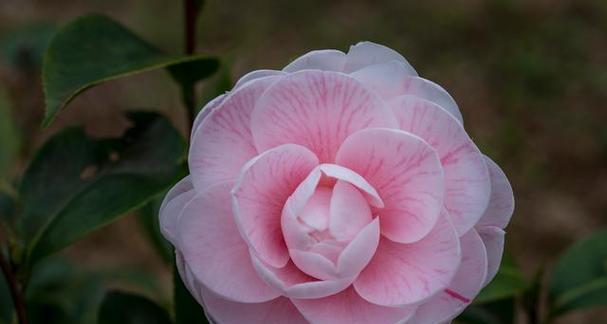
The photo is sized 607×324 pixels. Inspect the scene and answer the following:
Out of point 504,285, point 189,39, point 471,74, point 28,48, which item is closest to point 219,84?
point 189,39

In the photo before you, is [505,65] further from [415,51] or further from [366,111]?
[366,111]

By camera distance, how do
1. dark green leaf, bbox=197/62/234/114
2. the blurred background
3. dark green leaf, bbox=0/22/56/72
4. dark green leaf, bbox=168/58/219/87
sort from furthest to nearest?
the blurred background < dark green leaf, bbox=0/22/56/72 < dark green leaf, bbox=197/62/234/114 < dark green leaf, bbox=168/58/219/87

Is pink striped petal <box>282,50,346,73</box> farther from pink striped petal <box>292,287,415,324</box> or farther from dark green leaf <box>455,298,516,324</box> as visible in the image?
dark green leaf <box>455,298,516,324</box>

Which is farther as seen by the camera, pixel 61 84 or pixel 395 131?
pixel 61 84

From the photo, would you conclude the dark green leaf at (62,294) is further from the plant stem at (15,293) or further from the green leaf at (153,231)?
the plant stem at (15,293)

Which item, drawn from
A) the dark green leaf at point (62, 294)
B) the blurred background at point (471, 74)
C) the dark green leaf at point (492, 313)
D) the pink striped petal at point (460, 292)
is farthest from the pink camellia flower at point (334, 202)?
the blurred background at point (471, 74)

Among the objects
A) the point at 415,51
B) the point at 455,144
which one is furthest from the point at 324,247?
the point at 415,51

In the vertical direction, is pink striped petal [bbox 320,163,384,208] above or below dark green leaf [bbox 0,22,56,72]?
above

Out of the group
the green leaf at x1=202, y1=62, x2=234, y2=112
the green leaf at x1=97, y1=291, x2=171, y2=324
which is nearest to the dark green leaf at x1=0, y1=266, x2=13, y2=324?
the green leaf at x1=97, y1=291, x2=171, y2=324
